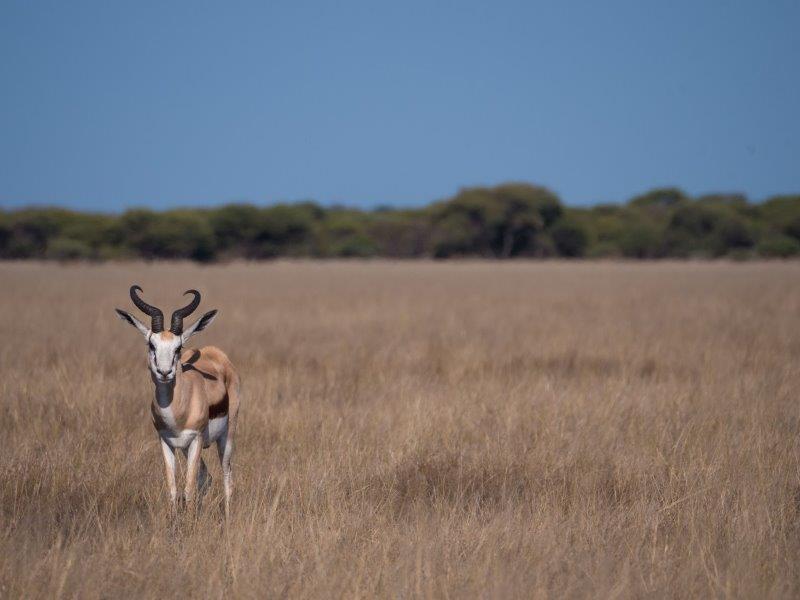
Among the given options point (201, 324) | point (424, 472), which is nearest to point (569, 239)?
point (424, 472)

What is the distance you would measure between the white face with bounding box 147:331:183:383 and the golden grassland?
805mm

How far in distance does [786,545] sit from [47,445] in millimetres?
4823

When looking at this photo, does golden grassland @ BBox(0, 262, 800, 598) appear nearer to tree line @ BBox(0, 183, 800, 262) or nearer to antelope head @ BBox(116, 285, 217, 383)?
antelope head @ BBox(116, 285, 217, 383)

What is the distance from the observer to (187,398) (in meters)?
5.04

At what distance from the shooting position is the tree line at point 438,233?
185ft

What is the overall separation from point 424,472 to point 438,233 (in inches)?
2353

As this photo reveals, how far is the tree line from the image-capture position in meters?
56.3

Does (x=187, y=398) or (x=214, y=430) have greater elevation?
(x=187, y=398)

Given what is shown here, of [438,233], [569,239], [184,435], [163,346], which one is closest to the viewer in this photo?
[163,346]

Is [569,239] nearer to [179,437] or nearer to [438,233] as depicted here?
[438,233]

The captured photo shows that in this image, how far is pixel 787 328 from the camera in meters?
14.3

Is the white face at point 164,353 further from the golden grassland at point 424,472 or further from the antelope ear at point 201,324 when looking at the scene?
the golden grassland at point 424,472

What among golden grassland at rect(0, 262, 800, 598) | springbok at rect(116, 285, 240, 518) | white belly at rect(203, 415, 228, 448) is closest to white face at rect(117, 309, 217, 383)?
springbok at rect(116, 285, 240, 518)

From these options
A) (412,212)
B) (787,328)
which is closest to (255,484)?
(787,328)
